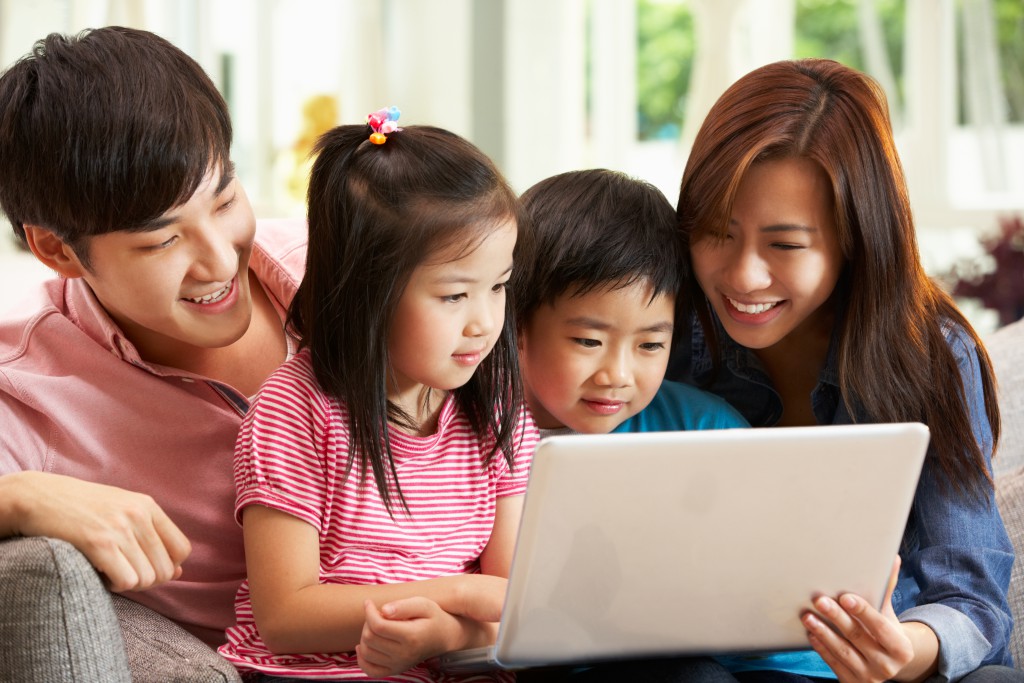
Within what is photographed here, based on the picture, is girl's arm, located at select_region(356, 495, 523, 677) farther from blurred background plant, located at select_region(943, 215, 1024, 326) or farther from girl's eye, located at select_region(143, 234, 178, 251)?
blurred background plant, located at select_region(943, 215, 1024, 326)

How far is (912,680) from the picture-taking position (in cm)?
136

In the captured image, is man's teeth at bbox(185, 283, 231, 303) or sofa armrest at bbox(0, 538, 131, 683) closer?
sofa armrest at bbox(0, 538, 131, 683)

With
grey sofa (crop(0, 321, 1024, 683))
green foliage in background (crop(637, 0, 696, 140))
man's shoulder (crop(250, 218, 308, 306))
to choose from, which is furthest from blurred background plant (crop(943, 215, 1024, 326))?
grey sofa (crop(0, 321, 1024, 683))

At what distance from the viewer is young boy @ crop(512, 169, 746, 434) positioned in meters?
1.46

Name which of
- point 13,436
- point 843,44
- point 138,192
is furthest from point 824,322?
point 843,44

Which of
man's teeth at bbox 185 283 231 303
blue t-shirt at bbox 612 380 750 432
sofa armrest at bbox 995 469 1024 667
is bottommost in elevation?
sofa armrest at bbox 995 469 1024 667

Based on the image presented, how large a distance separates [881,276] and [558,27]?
331 centimetres

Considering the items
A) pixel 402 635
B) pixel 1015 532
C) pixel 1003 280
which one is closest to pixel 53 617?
pixel 402 635

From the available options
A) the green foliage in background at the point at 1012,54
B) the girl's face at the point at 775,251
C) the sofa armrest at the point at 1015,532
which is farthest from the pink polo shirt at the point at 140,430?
the green foliage in background at the point at 1012,54

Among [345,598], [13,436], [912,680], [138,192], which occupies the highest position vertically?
[138,192]

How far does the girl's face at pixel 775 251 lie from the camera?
144cm

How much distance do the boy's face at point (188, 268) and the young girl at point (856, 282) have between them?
574mm

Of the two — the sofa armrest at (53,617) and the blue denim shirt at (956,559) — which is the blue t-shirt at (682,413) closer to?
the blue denim shirt at (956,559)

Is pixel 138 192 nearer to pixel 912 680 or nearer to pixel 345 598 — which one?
pixel 345 598
